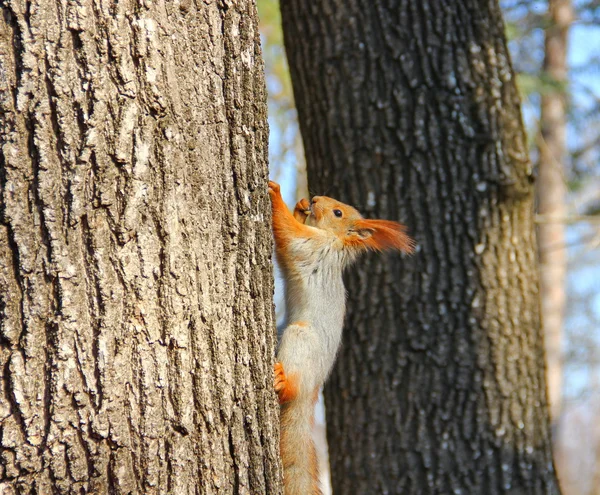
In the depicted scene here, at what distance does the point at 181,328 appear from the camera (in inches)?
69.4

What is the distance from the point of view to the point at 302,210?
358 cm

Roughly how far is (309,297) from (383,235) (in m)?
0.47

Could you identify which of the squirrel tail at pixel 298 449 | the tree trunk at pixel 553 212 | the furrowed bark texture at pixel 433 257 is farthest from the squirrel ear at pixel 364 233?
the tree trunk at pixel 553 212

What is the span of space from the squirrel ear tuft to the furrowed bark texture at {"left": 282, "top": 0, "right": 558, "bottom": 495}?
30 centimetres

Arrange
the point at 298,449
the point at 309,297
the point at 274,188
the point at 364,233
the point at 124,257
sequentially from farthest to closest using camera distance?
1. the point at 364,233
2. the point at 309,297
3. the point at 274,188
4. the point at 298,449
5. the point at 124,257

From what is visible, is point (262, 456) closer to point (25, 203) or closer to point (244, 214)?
point (244, 214)

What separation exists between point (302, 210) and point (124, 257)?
77.2 inches

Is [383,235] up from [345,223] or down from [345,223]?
down

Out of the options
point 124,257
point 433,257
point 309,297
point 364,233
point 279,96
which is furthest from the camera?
point 279,96

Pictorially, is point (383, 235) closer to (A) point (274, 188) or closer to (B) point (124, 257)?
(A) point (274, 188)

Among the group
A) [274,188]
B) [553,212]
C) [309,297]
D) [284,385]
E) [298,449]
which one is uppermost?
[553,212]

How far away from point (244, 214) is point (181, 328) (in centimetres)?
40

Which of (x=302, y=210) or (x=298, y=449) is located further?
(x=302, y=210)

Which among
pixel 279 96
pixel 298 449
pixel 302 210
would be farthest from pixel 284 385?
pixel 279 96
